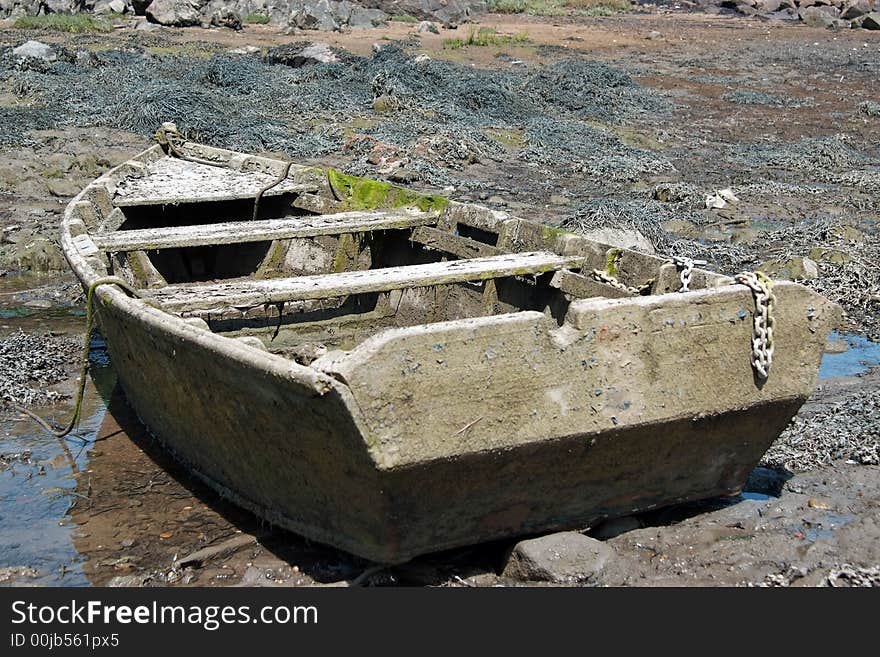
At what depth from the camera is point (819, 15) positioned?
109ft

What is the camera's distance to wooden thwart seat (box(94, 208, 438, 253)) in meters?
6.57

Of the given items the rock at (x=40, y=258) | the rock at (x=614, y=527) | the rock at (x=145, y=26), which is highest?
the rock at (x=614, y=527)

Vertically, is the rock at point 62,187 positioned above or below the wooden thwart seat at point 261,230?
below

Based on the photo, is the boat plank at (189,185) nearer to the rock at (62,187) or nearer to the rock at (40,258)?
the rock at (40,258)

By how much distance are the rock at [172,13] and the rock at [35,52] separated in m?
5.69

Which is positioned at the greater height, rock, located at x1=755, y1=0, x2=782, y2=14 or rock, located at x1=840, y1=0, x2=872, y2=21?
→ rock, located at x1=840, y1=0, x2=872, y2=21

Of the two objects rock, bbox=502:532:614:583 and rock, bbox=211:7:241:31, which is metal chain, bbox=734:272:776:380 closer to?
rock, bbox=502:532:614:583

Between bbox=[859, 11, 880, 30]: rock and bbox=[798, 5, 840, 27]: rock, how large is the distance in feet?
4.22

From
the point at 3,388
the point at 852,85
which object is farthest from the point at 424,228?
the point at 852,85

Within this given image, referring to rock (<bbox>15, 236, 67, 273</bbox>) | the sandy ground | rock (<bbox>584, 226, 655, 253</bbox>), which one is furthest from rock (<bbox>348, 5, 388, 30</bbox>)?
rock (<bbox>584, 226, 655, 253</bbox>)

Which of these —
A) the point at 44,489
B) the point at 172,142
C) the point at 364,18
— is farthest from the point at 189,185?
the point at 364,18

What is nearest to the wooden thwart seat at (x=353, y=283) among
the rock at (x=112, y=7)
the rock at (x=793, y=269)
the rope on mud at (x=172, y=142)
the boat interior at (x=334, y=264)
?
the boat interior at (x=334, y=264)

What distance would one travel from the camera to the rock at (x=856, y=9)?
3269 centimetres
